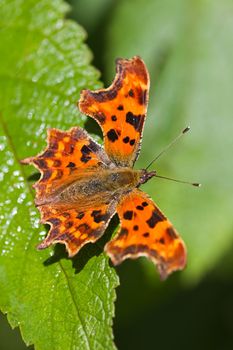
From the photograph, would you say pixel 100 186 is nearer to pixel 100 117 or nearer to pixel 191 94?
pixel 100 117

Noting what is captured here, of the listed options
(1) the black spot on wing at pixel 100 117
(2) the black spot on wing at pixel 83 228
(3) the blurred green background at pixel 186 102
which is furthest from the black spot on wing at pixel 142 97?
(3) the blurred green background at pixel 186 102

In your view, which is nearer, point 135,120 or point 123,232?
point 123,232

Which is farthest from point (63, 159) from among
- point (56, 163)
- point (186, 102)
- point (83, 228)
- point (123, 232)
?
point (186, 102)

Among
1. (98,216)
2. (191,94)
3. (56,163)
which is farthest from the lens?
(191,94)

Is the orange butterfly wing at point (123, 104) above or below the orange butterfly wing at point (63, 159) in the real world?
above

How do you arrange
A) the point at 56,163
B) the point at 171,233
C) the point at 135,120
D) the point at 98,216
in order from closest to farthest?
the point at 171,233, the point at 98,216, the point at 56,163, the point at 135,120

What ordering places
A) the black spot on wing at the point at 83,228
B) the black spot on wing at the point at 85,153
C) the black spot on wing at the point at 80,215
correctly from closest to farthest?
1. the black spot on wing at the point at 83,228
2. the black spot on wing at the point at 80,215
3. the black spot on wing at the point at 85,153

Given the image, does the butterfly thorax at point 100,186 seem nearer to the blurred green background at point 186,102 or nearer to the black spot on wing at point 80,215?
the black spot on wing at point 80,215
